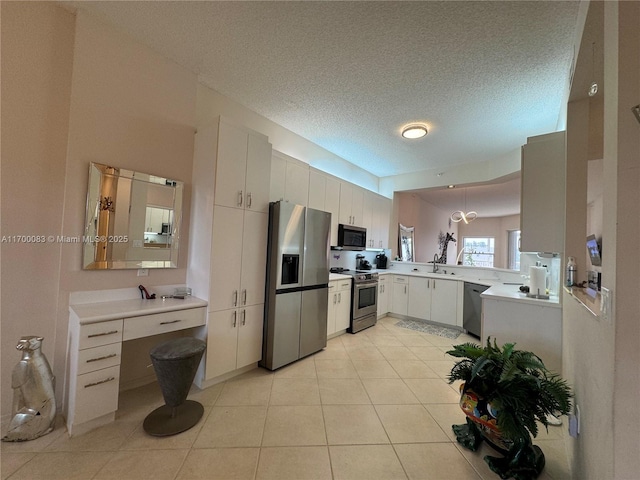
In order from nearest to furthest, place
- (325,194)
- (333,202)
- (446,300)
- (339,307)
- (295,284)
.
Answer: (295,284) → (339,307) → (325,194) → (333,202) → (446,300)

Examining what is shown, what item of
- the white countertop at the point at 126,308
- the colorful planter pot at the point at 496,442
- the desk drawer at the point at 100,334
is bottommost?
the colorful planter pot at the point at 496,442

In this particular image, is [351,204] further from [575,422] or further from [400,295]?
[575,422]

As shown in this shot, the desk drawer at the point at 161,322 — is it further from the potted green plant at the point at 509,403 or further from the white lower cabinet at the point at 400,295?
the white lower cabinet at the point at 400,295

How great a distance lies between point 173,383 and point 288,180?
8.10 feet

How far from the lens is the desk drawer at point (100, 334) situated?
1673 millimetres

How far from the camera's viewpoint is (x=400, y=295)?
15.9 ft

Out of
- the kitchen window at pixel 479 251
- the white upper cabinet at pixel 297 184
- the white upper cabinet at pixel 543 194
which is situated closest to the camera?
the white upper cabinet at pixel 543 194

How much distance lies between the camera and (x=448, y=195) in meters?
6.78

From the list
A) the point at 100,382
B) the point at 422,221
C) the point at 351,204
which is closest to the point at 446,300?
the point at 351,204

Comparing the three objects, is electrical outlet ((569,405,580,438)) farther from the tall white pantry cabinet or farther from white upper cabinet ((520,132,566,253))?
the tall white pantry cabinet

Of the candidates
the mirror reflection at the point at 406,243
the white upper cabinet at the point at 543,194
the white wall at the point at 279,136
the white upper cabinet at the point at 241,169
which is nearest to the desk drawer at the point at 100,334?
the white upper cabinet at the point at 241,169

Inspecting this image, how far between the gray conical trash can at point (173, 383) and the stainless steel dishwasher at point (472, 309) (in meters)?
3.81

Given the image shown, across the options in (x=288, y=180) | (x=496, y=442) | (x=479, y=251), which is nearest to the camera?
(x=496, y=442)

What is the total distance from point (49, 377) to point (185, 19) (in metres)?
2.77
